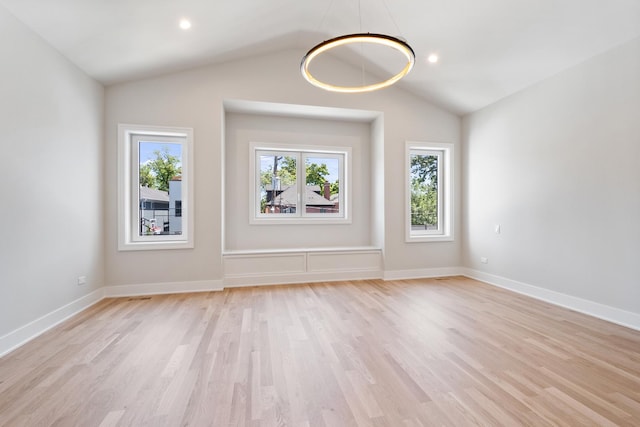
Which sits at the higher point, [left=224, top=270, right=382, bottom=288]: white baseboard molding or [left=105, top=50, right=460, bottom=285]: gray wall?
[left=105, top=50, right=460, bottom=285]: gray wall

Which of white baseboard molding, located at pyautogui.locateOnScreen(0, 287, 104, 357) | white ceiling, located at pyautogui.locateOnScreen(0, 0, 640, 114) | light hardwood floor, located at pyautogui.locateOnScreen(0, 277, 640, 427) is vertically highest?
white ceiling, located at pyautogui.locateOnScreen(0, 0, 640, 114)

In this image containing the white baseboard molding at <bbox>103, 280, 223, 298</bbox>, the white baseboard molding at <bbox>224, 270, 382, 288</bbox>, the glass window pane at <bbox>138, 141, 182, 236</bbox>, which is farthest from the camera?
the white baseboard molding at <bbox>224, 270, 382, 288</bbox>

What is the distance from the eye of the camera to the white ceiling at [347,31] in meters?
2.91

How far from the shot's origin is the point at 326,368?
2.22 metres

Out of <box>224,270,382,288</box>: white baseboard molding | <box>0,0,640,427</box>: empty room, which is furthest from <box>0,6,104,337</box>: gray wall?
<box>224,270,382,288</box>: white baseboard molding

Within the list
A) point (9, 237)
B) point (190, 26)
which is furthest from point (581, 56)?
point (9, 237)

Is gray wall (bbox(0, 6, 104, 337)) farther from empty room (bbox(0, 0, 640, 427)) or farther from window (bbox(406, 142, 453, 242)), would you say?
window (bbox(406, 142, 453, 242))

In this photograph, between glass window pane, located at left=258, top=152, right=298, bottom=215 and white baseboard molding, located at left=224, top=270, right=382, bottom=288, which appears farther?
glass window pane, located at left=258, top=152, right=298, bottom=215

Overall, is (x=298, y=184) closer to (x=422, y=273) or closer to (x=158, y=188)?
(x=158, y=188)

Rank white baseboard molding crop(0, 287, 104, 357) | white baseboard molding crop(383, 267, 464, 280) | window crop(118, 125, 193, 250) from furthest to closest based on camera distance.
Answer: white baseboard molding crop(383, 267, 464, 280), window crop(118, 125, 193, 250), white baseboard molding crop(0, 287, 104, 357)

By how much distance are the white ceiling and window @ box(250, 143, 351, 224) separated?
5.57 ft

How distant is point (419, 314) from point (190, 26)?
4244 mm

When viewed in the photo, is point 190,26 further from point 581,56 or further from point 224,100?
point 581,56

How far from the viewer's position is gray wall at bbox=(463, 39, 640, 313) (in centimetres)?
311
